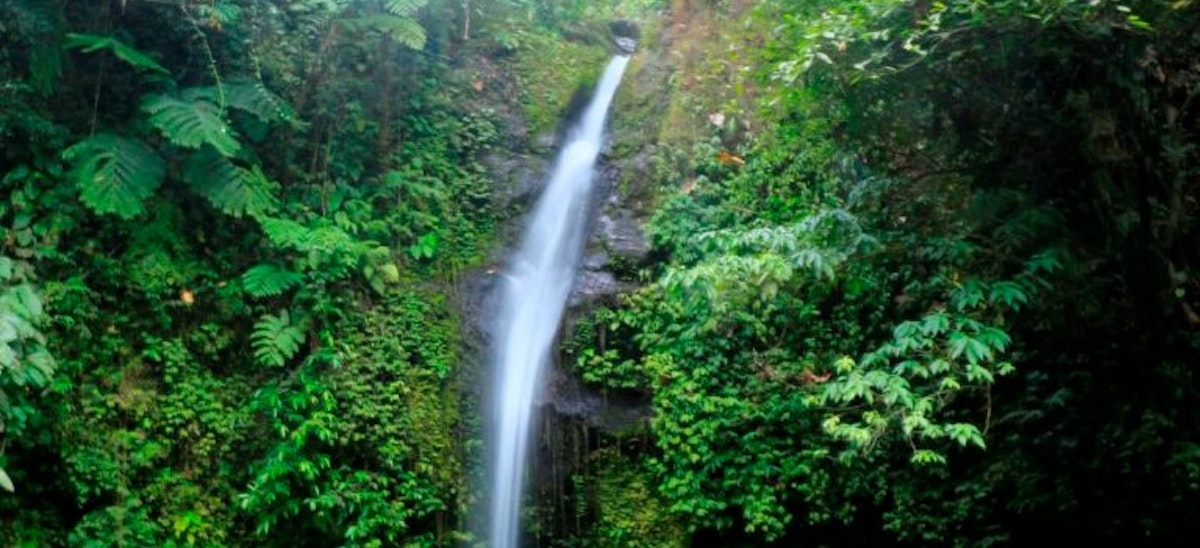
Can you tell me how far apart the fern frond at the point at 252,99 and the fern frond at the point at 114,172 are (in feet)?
2.14

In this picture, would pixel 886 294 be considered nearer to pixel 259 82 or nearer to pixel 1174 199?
pixel 1174 199

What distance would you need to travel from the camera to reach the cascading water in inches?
276

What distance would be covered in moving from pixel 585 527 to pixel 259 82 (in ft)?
14.7

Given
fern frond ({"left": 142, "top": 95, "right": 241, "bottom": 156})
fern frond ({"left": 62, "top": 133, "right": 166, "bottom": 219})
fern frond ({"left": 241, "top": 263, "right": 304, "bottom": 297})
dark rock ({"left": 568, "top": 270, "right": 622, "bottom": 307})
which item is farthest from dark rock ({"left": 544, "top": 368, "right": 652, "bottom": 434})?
fern frond ({"left": 62, "top": 133, "right": 166, "bottom": 219})

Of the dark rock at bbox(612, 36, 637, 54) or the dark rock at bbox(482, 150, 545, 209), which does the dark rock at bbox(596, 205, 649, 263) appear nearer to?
the dark rock at bbox(482, 150, 545, 209)

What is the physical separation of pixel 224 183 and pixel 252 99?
80cm

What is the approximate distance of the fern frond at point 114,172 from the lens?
20.7 ft

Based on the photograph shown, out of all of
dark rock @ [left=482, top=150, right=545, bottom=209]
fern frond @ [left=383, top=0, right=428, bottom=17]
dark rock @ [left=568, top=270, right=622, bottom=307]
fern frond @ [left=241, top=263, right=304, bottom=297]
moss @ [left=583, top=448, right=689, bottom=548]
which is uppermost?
fern frond @ [left=383, top=0, right=428, bottom=17]

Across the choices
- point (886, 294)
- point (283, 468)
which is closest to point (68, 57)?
point (283, 468)

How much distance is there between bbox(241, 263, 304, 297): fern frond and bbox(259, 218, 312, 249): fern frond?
21 cm

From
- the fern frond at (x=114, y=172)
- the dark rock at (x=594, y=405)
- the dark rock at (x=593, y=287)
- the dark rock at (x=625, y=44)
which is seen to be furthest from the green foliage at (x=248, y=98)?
the dark rock at (x=625, y=44)

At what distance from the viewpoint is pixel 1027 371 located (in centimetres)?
604

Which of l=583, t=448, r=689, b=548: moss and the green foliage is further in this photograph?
the green foliage

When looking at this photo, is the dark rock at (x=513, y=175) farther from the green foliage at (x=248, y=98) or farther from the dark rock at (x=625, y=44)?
the dark rock at (x=625, y=44)
